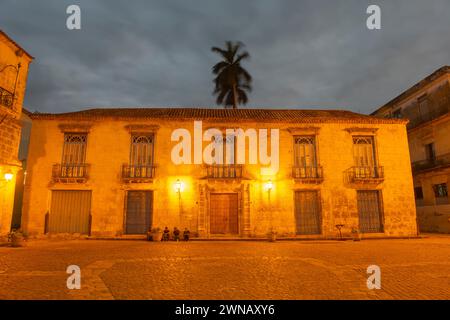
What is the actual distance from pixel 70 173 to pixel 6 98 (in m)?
4.89

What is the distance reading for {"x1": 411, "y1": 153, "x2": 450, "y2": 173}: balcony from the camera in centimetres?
2066

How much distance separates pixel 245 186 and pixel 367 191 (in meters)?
7.48

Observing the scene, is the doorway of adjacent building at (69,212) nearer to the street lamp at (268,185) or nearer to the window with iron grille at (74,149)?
the window with iron grille at (74,149)

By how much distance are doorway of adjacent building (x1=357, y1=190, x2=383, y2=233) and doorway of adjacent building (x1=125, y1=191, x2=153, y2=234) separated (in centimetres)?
1240

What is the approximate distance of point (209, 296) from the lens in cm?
501

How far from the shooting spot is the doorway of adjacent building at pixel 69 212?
1599cm

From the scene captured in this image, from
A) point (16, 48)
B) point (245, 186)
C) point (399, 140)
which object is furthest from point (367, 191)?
point (16, 48)

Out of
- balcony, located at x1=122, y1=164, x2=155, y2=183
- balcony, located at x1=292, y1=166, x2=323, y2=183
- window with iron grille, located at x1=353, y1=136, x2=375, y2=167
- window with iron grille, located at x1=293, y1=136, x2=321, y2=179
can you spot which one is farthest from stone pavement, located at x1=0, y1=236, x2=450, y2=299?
window with iron grille, located at x1=353, y1=136, x2=375, y2=167

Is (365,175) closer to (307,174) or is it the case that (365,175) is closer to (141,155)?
(307,174)

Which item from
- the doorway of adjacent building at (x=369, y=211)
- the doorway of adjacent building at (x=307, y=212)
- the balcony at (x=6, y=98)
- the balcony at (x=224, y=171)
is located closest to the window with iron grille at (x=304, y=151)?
the doorway of adjacent building at (x=307, y=212)

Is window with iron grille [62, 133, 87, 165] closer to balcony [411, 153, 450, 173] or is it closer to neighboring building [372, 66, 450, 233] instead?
neighboring building [372, 66, 450, 233]

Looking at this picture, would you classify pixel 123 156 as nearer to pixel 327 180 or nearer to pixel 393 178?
pixel 327 180

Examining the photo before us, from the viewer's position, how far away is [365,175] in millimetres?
17266

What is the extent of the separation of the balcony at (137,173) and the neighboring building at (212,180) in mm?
58
